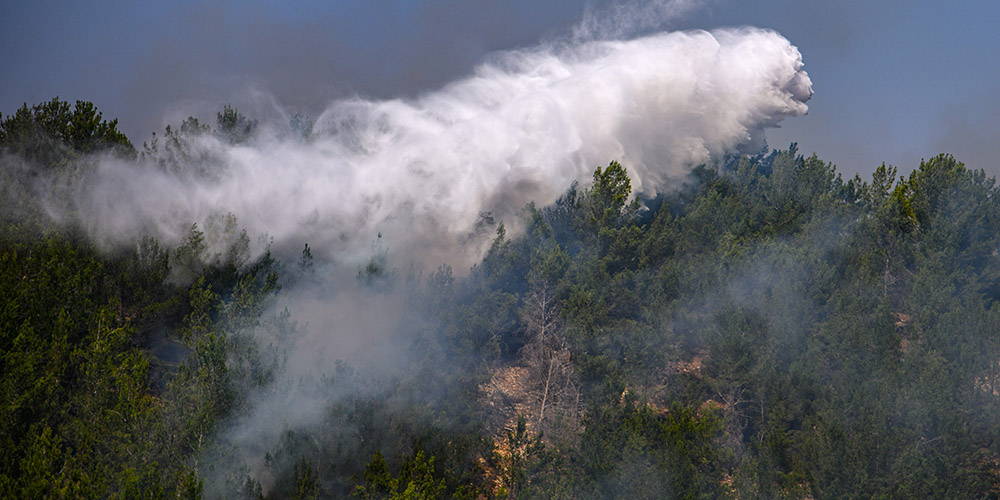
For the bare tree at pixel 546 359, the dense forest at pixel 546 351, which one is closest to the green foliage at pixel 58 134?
the dense forest at pixel 546 351

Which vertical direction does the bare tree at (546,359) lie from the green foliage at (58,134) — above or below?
below

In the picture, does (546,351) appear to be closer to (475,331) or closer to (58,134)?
(475,331)

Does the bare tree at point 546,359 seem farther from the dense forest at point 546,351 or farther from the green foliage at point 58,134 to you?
the green foliage at point 58,134

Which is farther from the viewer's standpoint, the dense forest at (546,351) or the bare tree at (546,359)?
the bare tree at (546,359)

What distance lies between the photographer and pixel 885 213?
3167 centimetres

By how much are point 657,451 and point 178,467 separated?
13575mm

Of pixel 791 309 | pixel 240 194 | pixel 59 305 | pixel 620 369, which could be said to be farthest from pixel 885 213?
pixel 59 305

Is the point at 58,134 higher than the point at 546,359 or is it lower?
higher

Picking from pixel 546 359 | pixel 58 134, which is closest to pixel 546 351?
pixel 546 359

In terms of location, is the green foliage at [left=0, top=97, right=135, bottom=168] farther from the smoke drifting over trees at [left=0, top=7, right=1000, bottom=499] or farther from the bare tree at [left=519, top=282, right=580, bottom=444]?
the bare tree at [left=519, top=282, right=580, bottom=444]

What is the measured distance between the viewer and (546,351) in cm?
2911

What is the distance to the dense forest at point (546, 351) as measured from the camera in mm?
21078

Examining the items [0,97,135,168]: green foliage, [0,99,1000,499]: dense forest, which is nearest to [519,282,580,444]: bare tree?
[0,99,1000,499]: dense forest

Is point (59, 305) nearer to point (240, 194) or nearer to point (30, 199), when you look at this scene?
point (30, 199)
